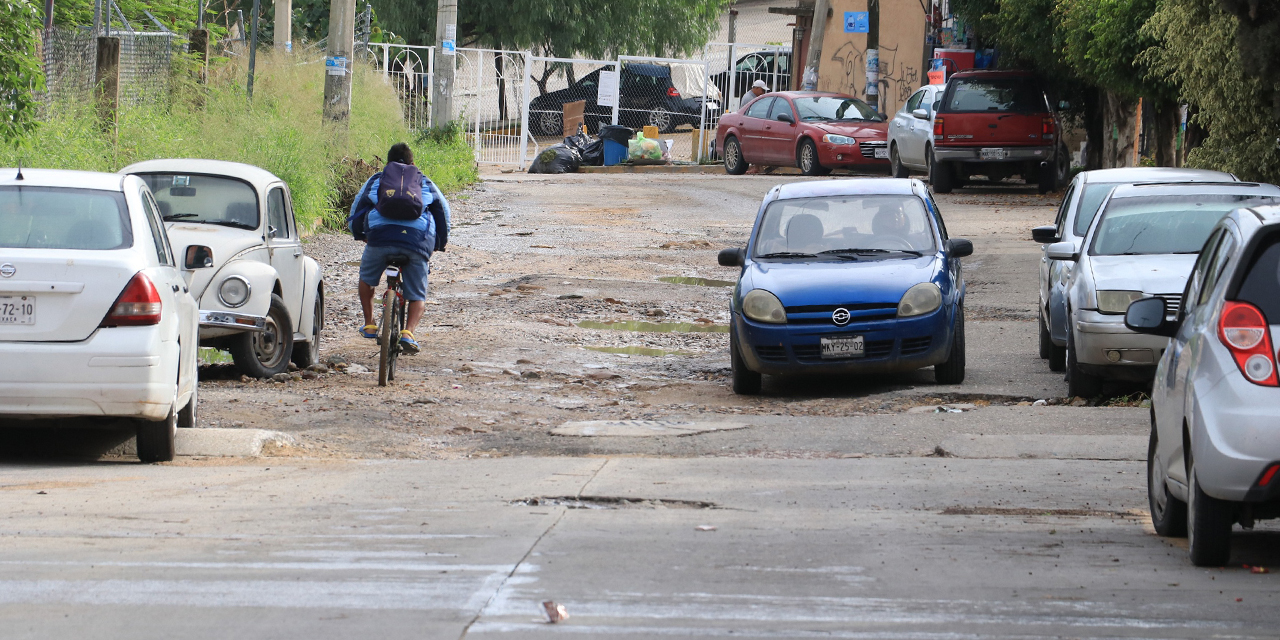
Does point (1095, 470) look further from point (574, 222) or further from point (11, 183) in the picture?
point (574, 222)

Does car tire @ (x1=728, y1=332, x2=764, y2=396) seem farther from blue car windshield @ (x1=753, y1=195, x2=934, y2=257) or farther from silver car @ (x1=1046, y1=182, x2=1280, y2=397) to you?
silver car @ (x1=1046, y1=182, x2=1280, y2=397)

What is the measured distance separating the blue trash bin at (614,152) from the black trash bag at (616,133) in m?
0.09

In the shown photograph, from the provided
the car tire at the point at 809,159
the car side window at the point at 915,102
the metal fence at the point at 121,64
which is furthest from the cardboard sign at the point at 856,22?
the metal fence at the point at 121,64

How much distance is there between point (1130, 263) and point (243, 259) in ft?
21.0

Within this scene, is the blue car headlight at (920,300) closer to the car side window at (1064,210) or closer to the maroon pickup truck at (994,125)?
the car side window at (1064,210)

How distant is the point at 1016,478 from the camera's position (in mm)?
8172

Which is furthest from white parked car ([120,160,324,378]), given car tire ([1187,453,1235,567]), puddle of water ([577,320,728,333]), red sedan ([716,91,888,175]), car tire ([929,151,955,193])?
red sedan ([716,91,888,175])

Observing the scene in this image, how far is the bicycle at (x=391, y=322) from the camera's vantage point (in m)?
11.5

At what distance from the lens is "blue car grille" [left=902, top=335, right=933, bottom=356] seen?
11453 mm

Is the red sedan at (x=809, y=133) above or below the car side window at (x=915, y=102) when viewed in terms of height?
below

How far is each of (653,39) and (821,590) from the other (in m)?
47.7

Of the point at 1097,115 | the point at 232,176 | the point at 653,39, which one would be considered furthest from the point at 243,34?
the point at 232,176

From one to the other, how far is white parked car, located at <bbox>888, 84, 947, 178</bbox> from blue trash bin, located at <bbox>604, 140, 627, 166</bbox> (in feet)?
30.7

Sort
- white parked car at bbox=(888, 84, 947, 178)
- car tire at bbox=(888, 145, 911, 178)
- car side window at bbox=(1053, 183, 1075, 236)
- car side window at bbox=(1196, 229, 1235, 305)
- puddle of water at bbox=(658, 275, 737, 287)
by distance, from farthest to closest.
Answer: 1. car tire at bbox=(888, 145, 911, 178)
2. white parked car at bbox=(888, 84, 947, 178)
3. puddle of water at bbox=(658, 275, 737, 287)
4. car side window at bbox=(1053, 183, 1075, 236)
5. car side window at bbox=(1196, 229, 1235, 305)
